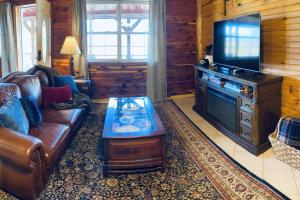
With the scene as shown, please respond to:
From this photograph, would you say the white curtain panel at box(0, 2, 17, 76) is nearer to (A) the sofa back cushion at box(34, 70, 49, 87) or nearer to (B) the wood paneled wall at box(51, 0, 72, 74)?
(B) the wood paneled wall at box(51, 0, 72, 74)

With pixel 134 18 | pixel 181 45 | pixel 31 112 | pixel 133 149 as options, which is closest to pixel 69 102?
pixel 31 112

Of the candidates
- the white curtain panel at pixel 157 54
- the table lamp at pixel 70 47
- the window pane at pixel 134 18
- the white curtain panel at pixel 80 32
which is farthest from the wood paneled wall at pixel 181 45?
the table lamp at pixel 70 47

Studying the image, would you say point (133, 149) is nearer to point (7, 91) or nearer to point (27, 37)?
point (7, 91)

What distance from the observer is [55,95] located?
13.2ft

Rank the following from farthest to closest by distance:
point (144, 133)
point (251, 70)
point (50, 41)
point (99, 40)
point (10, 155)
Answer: point (99, 40)
point (50, 41)
point (251, 70)
point (144, 133)
point (10, 155)

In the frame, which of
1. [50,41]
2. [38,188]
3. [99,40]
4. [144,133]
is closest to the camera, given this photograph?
[38,188]

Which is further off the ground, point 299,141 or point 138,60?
point 138,60

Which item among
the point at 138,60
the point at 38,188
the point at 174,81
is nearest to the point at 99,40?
the point at 138,60

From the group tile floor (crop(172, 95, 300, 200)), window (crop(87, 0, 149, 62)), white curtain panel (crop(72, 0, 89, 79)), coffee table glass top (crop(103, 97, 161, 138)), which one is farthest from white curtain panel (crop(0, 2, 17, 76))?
tile floor (crop(172, 95, 300, 200))

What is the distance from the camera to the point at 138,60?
20.3 feet

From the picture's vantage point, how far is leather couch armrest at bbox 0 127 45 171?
213 centimetres

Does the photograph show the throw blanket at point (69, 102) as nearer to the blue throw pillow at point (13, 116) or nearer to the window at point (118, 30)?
the blue throw pillow at point (13, 116)

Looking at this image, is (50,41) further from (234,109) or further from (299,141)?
(299,141)

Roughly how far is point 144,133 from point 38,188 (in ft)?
3.32
